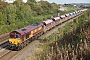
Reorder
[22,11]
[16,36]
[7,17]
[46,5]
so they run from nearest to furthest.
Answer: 1. [16,36]
2. [7,17]
3. [22,11]
4. [46,5]

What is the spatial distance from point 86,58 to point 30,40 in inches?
897

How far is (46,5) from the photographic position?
100m

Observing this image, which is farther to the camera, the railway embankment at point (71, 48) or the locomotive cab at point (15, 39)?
the locomotive cab at point (15, 39)

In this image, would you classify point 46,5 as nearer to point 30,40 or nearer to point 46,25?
point 46,25

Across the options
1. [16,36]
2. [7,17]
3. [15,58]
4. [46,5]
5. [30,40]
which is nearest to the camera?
[15,58]

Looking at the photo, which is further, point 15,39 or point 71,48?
point 15,39

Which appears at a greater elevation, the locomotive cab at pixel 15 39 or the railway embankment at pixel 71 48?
the railway embankment at pixel 71 48

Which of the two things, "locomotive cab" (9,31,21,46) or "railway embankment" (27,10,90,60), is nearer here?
"railway embankment" (27,10,90,60)

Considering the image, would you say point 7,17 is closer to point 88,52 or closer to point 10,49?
point 10,49

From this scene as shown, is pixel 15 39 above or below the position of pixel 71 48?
below

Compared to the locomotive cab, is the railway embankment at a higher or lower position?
higher

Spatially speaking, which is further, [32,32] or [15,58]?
[32,32]

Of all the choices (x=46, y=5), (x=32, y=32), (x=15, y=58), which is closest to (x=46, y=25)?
(x=32, y=32)

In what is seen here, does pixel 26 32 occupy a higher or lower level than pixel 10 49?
higher
